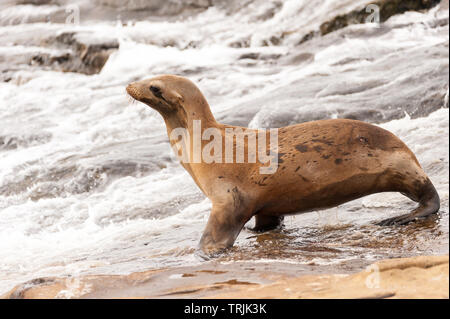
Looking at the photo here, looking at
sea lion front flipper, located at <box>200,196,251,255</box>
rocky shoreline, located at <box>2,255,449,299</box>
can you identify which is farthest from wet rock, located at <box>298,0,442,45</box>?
rocky shoreline, located at <box>2,255,449,299</box>

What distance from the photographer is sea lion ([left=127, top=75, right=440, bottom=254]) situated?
15.5ft

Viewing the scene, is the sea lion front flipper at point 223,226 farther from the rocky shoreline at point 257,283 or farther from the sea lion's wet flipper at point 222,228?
the rocky shoreline at point 257,283

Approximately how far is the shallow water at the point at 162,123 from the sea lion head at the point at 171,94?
97 centimetres

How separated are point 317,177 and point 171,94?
1.21 m

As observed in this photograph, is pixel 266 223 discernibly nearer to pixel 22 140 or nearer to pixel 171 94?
pixel 171 94

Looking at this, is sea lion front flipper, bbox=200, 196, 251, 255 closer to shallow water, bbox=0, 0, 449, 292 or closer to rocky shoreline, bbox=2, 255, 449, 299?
shallow water, bbox=0, 0, 449, 292

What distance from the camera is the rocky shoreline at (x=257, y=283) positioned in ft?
8.68

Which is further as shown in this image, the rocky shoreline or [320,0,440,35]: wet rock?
[320,0,440,35]: wet rock

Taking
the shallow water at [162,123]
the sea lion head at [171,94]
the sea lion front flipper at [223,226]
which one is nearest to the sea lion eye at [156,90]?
the sea lion head at [171,94]

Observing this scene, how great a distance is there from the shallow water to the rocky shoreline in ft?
1.63

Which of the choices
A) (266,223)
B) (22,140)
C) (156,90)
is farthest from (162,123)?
(266,223)

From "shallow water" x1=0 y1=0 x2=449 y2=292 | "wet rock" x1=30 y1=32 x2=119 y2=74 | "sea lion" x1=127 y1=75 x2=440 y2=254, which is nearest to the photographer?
"sea lion" x1=127 y1=75 x2=440 y2=254

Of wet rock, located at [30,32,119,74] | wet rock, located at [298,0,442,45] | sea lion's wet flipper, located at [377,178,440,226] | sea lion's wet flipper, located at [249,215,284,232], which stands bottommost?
wet rock, located at [30,32,119,74]

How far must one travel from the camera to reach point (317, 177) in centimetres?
474
